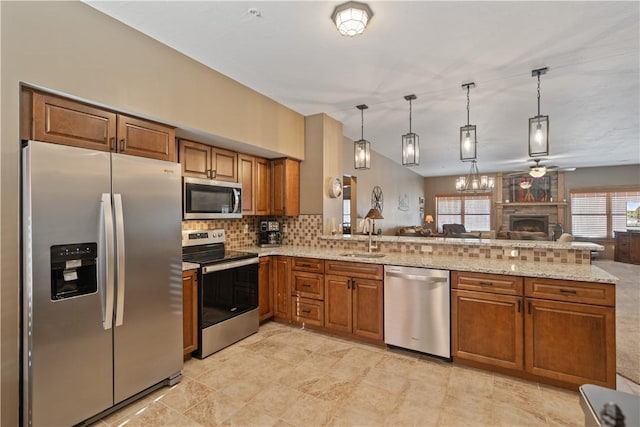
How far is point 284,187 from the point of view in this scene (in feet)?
13.8

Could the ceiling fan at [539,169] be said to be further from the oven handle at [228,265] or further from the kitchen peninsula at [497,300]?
the oven handle at [228,265]

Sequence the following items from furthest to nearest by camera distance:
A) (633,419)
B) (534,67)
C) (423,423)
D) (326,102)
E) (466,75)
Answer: (326,102) < (466,75) < (534,67) < (423,423) < (633,419)

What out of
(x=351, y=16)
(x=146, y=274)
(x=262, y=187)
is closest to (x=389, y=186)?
(x=262, y=187)

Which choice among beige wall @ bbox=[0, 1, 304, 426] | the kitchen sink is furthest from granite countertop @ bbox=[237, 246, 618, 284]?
beige wall @ bbox=[0, 1, 304, 426]

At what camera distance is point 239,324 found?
3238mm

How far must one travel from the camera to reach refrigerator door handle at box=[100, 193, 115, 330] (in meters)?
1.99

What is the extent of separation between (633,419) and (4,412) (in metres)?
2.79

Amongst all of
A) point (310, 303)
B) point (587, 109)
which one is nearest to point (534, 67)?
point (587, 109)

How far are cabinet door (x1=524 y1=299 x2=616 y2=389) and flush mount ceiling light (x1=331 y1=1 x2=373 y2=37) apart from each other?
7.99 ft

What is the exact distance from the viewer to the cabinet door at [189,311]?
8.94ft

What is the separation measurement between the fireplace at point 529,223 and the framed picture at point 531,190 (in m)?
0.53

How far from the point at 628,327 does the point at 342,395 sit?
3.67 metres

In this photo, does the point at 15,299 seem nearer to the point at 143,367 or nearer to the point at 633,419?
the point at 143,367

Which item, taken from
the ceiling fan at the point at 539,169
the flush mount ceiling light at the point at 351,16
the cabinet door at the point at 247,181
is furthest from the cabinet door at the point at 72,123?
the ceiling fan at the point at 539,169
